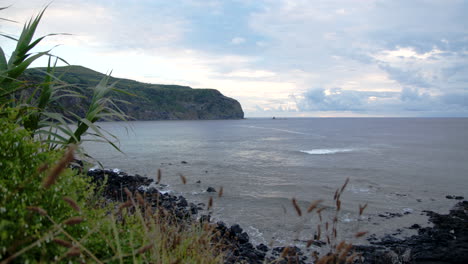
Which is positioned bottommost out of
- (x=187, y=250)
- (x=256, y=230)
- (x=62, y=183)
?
(x=256, y=230)

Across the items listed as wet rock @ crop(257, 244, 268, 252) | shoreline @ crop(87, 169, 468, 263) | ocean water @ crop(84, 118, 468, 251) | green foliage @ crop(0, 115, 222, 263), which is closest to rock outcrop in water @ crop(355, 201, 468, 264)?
shoreline @ crop(87, 169, 468, 263)

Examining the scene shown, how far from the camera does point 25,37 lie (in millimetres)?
4660

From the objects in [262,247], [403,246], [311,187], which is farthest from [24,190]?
[311,187]

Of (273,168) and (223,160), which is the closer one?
(273,168)

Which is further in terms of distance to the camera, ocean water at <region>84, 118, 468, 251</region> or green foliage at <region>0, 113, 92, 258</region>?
ocean water at <region>84, 118, 468, 251</region>

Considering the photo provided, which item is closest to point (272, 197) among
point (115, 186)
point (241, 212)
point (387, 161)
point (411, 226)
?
point (241, 212)

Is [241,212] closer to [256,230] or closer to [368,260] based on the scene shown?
[256,230]

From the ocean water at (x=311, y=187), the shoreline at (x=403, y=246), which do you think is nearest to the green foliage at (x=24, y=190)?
the ocean water at (x=311, y=187)

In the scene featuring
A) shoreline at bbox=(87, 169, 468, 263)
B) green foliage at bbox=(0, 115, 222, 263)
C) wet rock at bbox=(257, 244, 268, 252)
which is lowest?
wet rock at bbox=(257, 244, 268, 252)

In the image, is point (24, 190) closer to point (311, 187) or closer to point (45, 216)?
point (45, 216)

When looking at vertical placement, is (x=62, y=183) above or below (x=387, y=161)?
above

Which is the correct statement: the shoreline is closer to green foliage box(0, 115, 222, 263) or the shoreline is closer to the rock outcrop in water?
the rock outcrop in water

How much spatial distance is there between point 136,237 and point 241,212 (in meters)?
12.7

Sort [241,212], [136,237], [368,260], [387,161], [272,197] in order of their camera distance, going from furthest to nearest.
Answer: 1. [387,161]
2. [272,197]
3. [241,212]
4. [368,260]
5. [136,237]
